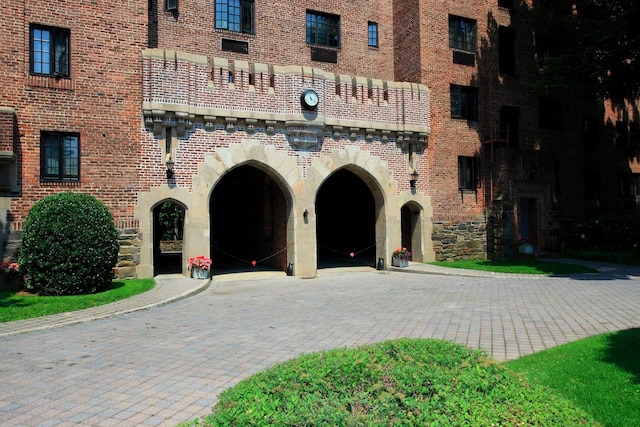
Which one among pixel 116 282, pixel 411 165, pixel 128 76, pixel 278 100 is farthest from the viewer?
pixel 411 165

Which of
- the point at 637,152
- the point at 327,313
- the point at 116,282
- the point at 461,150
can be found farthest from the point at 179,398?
the point at 637,152

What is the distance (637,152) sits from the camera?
2859cm

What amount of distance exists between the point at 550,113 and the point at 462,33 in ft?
22.0

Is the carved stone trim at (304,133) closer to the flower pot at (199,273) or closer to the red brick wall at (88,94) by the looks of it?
the red brick wall at (88,94)

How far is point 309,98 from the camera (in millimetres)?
17359

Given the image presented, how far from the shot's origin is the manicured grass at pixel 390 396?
9.68 ft

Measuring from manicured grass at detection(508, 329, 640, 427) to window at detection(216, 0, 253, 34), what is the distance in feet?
56.3

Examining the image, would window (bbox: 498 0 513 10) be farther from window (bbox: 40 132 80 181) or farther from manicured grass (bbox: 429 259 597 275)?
window (bbox: 40 132 80 181)

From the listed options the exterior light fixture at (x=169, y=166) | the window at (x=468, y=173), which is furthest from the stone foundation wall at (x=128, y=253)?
the window at (x=468, y=173)

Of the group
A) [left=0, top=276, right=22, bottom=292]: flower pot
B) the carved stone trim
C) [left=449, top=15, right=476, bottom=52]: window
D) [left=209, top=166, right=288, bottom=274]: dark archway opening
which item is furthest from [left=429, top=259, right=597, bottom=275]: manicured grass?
[left=0, top=276, right=22, bottom=292]: flower pot

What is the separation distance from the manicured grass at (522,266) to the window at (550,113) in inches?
317

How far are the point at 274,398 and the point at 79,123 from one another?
13.7m

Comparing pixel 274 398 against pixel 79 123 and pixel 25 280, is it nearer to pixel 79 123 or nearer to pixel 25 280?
pixel 25 280

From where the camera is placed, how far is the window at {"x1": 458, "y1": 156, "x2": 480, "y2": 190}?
21.6 meters
